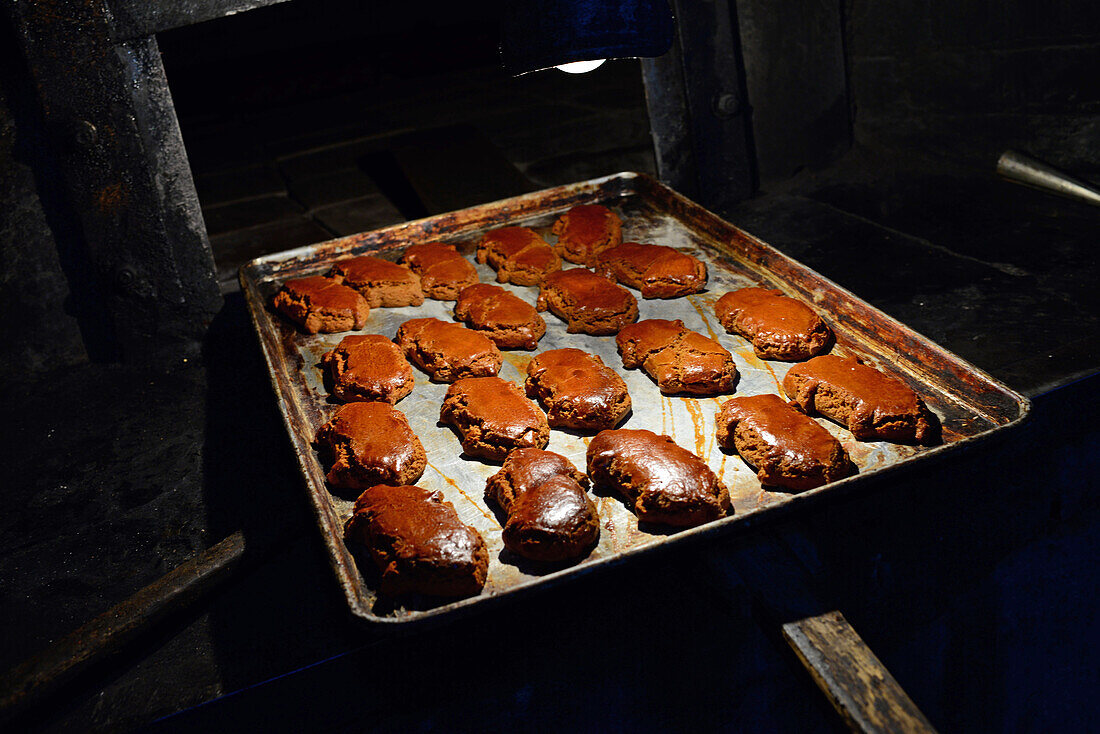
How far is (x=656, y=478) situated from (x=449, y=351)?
2.83 ft

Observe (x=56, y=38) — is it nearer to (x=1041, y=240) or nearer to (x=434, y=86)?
(x=1041, y=240)

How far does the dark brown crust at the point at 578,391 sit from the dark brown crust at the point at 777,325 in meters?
0.44

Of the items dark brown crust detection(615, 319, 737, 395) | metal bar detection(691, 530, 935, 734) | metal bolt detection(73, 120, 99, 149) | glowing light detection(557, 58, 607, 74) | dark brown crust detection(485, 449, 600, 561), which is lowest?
metal bar detection(691, 530, 935, 734)

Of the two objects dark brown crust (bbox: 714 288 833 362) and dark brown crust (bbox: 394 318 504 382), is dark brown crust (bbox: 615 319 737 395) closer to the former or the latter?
dark brown crust (bbox: 714 288 833 362)

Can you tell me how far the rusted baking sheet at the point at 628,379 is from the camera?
65.2 inches

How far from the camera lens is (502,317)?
2.51m

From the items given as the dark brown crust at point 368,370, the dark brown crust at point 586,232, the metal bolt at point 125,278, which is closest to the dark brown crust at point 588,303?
the dark brown crust at point 586,232

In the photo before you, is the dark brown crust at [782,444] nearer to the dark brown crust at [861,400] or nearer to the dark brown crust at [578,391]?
the dark brown crust at [861,400]

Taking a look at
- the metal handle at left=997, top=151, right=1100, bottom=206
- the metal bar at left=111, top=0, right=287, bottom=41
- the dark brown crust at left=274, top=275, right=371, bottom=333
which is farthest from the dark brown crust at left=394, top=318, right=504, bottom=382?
the metal handle at left=997, top=151, right=1100, bottom=206

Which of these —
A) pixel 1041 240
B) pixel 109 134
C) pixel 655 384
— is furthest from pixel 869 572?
pixel 109 134

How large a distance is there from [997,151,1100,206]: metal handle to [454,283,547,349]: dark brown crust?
6.72 feet

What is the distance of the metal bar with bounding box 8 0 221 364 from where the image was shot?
2.56m

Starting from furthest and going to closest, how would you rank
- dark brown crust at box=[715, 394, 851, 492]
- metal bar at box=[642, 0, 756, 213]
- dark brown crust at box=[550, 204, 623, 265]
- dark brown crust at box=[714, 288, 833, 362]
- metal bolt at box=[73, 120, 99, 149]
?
metal bar at box=[642, 0, 756, 213] → dark brown crust at box=[550, 204, 623, 265] → metal bolt at box=[73, 120, 99, 149] → dark brown crust at box=[714, 288, 833, 362] → dark brown crust at box=[715, 394, 851, 492]

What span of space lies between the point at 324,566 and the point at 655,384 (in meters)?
1.04
